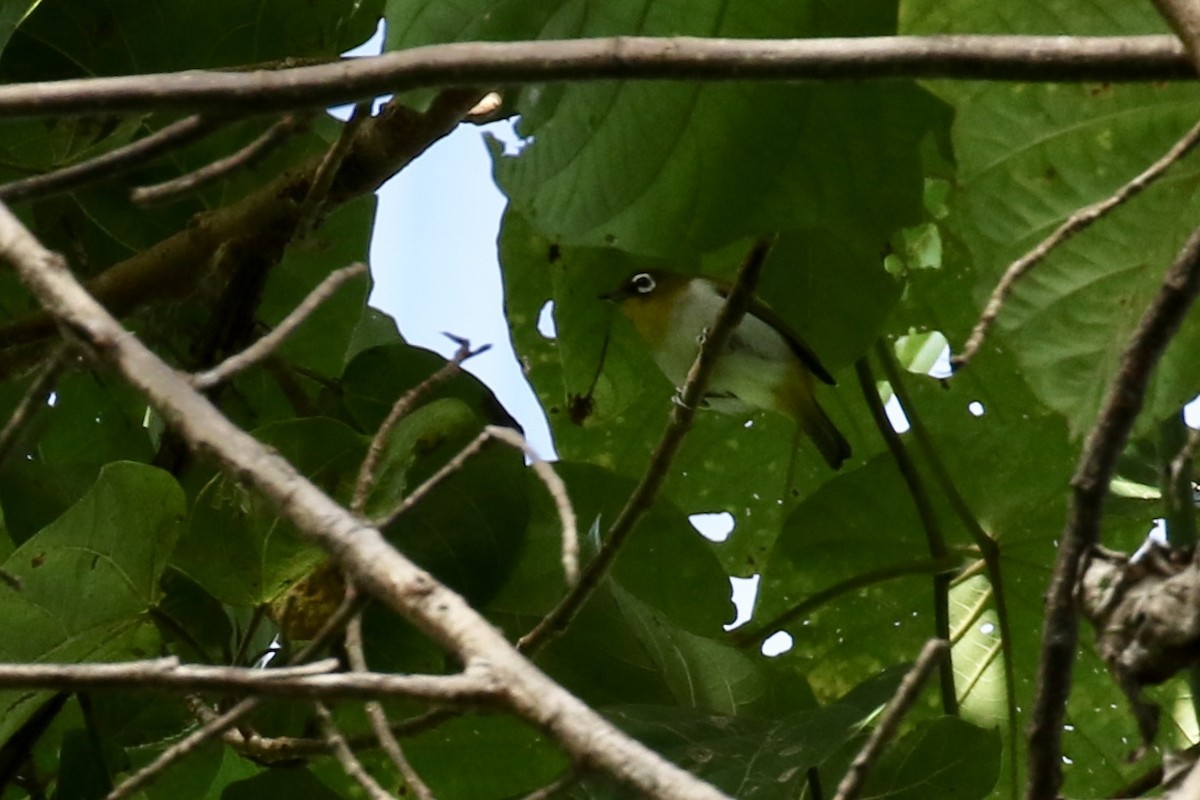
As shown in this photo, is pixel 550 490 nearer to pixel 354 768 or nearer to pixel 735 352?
pixel 354 768

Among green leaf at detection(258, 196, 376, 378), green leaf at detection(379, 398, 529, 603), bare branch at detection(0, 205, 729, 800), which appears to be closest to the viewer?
bare branch at detection(0, 205, 729, 800)

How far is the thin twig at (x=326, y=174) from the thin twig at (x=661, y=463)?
35 cm

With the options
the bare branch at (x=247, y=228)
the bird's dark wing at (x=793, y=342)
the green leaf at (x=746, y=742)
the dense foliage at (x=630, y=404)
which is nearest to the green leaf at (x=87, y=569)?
the dense foliage at (x=630, y=404)

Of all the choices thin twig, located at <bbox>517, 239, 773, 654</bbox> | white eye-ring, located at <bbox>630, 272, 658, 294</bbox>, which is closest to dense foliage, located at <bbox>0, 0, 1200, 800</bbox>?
thin twig, located at <bbox>517, 239, 773, 654</bbox>

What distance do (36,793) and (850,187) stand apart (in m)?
0.91

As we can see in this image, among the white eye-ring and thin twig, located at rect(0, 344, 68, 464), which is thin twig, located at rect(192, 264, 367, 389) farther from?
the white eye-ring

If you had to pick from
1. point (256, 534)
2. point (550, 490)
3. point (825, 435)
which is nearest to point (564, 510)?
point (550, 490)

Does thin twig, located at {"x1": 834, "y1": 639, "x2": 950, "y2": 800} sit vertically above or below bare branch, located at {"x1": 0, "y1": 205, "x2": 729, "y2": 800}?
below

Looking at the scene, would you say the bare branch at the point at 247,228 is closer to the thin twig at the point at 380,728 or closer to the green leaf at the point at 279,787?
the green leaf at the point at 279,787

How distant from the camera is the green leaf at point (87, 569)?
3.95 ft

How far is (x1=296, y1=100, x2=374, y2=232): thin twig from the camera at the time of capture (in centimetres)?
129

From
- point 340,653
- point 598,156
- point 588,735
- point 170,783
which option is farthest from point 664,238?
point 588,735

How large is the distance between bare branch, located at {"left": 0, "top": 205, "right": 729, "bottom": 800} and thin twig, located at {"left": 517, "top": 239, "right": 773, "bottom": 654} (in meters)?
→ 0.50

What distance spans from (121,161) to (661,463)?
56cm
